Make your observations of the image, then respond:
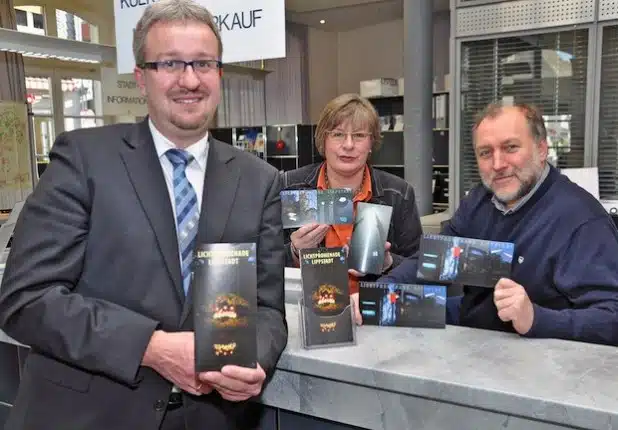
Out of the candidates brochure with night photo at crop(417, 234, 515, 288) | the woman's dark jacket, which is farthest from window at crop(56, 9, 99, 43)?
brochure with night photo at crop(417, 234, 515, 288)

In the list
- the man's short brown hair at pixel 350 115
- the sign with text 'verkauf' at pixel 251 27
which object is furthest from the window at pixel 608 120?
the sign with text 'verkauf' at pixel 251 27

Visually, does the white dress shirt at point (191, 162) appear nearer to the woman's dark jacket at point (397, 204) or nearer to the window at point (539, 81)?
the woman's dark jacket at point (397, 204)

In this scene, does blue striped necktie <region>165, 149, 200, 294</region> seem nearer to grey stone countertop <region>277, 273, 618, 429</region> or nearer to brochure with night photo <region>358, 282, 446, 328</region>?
grey stone countertop <region>277, 273, 618, 429</region>

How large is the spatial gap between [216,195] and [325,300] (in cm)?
36

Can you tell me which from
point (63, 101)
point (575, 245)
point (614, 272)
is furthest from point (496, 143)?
point (63, 101)

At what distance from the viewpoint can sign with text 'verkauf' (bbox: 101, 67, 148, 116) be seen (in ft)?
20.4

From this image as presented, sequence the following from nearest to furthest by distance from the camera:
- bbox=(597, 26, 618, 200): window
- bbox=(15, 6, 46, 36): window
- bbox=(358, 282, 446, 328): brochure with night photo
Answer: bbox=(358, 282, 446, 328): brochure with night photo → bbox=(597, 26, 618, 200): window → bbox=(15, 6, 46, 36): window

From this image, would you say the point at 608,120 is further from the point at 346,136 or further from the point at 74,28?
the point at 74,28

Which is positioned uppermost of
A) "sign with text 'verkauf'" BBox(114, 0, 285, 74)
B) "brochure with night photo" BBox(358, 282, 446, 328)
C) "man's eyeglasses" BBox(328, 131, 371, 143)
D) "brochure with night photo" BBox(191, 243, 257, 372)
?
"sign with text 'verkauf'" BBox(114, 0, 285, 74)

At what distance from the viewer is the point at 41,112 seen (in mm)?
9125

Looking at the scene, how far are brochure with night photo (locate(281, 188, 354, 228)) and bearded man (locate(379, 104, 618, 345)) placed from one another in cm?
25

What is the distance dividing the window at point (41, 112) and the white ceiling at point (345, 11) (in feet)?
13.7

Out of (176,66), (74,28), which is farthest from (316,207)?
(74,28)

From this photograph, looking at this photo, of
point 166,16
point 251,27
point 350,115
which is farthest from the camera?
point 251,27
